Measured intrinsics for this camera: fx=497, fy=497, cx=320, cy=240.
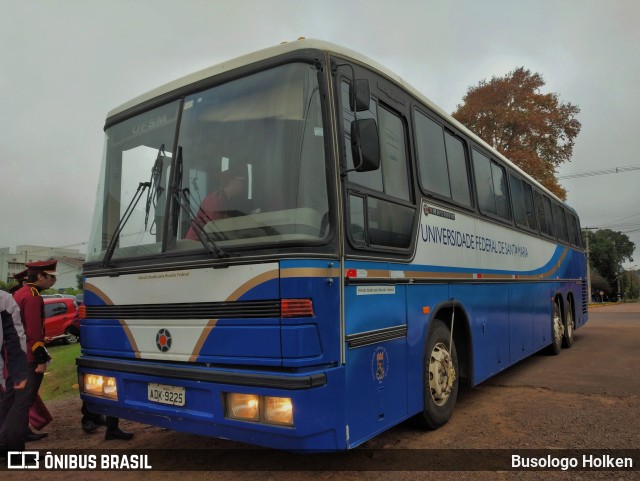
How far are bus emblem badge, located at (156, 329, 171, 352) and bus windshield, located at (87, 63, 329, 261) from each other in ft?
2.09

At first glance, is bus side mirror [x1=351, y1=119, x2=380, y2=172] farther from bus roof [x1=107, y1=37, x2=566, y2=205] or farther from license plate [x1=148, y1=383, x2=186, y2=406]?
license plate [x1=148, y1=383, x2=186, y2=406]

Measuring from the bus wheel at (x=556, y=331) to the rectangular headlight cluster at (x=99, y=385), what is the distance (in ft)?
27.3

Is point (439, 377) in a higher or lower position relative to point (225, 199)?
lower

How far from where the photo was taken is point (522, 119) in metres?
22.3

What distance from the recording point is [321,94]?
11.7ft

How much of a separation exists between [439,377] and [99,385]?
10.2 ft

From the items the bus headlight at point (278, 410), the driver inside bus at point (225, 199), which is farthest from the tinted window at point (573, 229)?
the bus headlight at point (278, 410)

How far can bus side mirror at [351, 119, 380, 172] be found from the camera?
3477 millimetres

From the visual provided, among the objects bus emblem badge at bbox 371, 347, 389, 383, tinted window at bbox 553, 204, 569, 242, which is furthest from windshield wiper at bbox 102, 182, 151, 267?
tinted window at bbox 553, 204, 569, 242

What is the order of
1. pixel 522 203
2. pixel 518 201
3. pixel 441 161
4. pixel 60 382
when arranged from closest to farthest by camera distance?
pixel 441 161
pixel 518 201
pixel 522 203
pixel 60 382

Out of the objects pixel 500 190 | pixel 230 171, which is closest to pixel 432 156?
pixel 230 171

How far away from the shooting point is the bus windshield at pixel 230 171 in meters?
3.44

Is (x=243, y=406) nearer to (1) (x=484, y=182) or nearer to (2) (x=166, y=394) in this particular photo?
(2) (x=166, y=394)

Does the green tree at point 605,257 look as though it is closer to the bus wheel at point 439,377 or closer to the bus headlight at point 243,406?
the bus wheel at point 439,377
